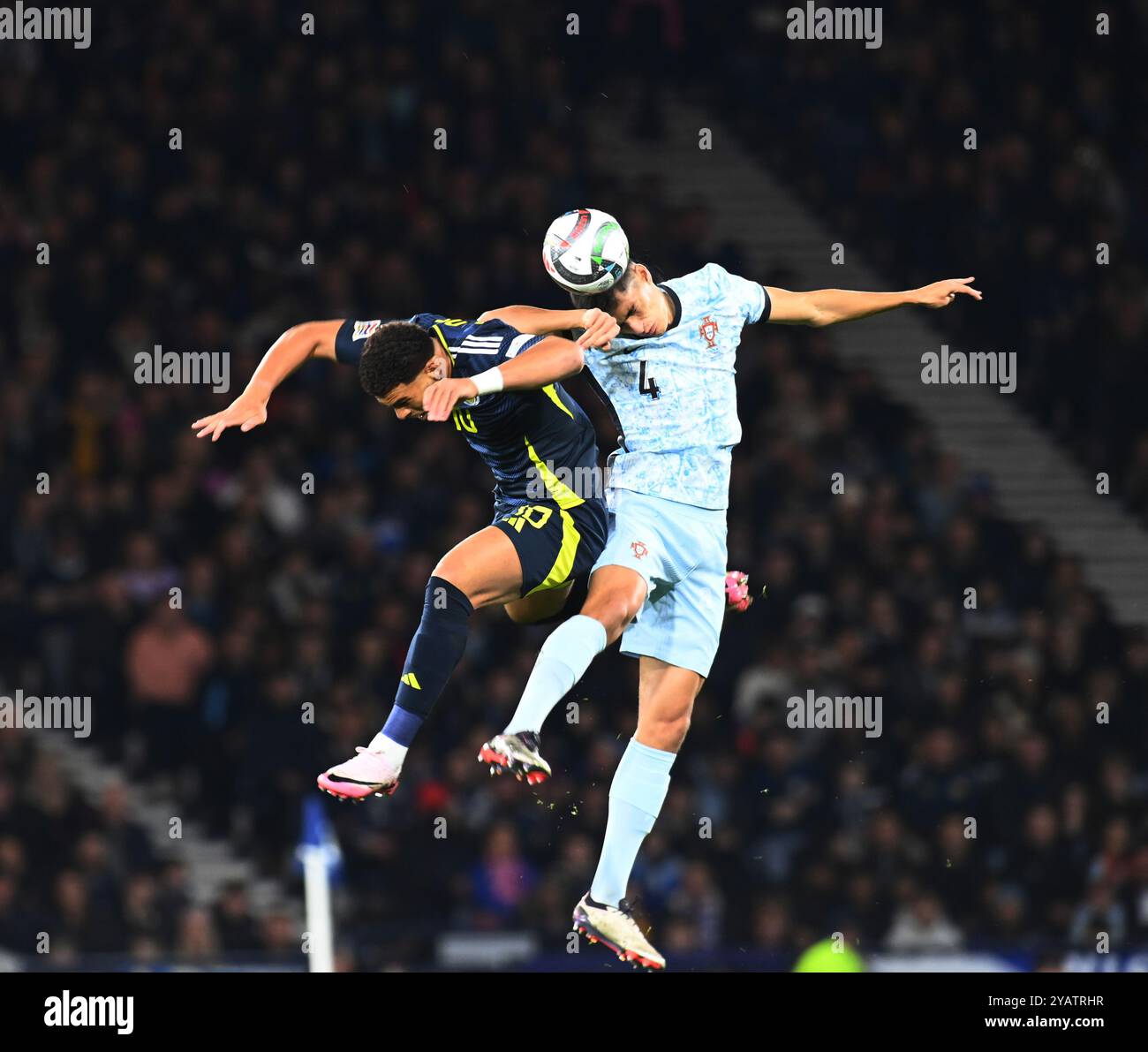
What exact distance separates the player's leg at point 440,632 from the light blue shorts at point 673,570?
57 centimetres

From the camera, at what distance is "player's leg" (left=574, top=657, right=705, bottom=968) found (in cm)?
813

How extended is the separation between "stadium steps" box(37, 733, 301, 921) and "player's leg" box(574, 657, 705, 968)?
15.3 feet

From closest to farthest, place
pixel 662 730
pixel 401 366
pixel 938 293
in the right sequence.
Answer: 1. pixel 401 366
2. pixel 662 730
3. pixel 938 293

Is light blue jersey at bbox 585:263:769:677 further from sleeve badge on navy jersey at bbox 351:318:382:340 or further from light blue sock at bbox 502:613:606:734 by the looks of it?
sleeve badge on navy jersey at bbox 351:318:382:340

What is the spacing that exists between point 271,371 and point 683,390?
1.67m

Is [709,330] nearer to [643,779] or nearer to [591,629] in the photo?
[591,629]

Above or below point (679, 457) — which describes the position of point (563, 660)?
below

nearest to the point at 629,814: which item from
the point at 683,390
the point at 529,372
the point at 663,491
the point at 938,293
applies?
the point at 663,491

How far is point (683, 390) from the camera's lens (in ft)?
26.5

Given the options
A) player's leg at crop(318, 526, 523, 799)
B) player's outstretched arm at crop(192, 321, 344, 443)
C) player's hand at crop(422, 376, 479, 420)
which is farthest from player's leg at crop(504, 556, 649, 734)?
player's outstretched arm at crop(192, 321, 344, 443)

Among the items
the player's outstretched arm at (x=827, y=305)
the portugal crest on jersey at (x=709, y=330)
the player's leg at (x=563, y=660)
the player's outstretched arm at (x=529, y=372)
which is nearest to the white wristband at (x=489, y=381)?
the player's outstretched arm at (x=529, y=372)

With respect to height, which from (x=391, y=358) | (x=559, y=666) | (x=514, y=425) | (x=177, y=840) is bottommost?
(x=177, y=840)
